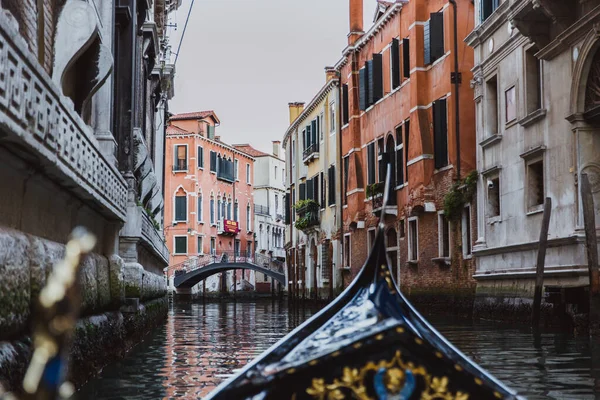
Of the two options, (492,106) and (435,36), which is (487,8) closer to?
(492,106)

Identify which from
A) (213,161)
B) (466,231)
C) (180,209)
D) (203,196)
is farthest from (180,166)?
(466,231)

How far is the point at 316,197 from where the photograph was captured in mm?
27844

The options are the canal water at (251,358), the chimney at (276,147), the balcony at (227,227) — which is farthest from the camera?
the chimney at (276,147)

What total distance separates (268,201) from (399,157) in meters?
32.3

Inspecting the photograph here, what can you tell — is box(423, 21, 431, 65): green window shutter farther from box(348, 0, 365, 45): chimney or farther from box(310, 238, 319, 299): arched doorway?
box(310, 238, 319, 299): arched doorway

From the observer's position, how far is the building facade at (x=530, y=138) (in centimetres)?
1043

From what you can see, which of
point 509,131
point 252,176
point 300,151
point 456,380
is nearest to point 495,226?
point 509,131

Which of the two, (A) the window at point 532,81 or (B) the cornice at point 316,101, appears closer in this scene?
(A) the window at point 532,81

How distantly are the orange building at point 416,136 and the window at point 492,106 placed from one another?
1.60m

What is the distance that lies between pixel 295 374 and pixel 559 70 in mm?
9091

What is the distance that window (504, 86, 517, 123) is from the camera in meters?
12.8

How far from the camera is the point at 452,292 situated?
15.8 metres

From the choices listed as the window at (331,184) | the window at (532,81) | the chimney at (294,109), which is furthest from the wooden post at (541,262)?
the chimney at (294,109)

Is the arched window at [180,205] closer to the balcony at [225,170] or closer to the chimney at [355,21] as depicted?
the balcony at [225,170]
